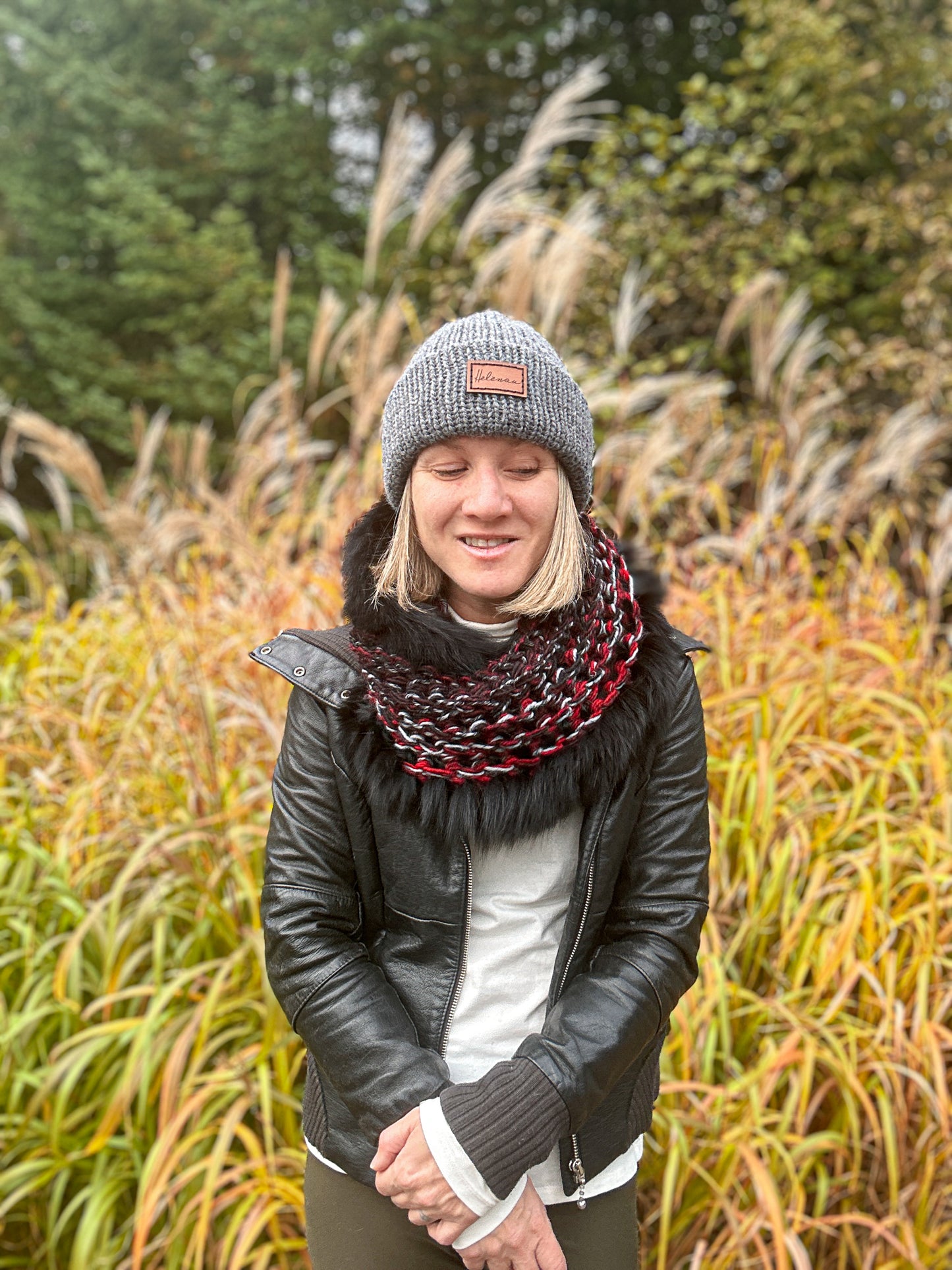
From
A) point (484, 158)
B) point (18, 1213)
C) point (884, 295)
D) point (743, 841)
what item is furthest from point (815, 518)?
point (484, 158)

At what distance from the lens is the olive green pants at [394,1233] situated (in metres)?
1.32

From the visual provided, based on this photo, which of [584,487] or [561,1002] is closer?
[561,1002]

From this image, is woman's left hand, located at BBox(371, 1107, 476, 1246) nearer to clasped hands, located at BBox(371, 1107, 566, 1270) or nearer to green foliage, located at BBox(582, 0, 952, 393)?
clasped hands, located at BBox(371, 1107, 566, 1270)

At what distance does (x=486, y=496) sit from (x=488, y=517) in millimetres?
26

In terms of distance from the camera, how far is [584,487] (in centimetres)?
142

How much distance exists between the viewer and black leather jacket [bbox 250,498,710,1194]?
1.27 meters

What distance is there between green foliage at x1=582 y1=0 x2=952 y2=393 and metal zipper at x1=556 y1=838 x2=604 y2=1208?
15.1 feet

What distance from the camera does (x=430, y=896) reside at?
1324 mm

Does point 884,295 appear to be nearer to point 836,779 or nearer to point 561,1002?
point 836,779

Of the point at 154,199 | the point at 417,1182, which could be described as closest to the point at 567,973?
the point at 417,1182

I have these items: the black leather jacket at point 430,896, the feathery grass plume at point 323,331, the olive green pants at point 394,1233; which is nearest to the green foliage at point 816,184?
the feathery grass plume at point 323,331

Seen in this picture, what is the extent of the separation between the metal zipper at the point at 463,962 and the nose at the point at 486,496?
1.35 ft

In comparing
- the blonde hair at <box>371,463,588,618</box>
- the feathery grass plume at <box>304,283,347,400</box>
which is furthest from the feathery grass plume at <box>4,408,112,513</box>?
the blonde hair at <box>371,463,588,618</box>

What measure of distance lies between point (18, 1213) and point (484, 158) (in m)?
9.40
